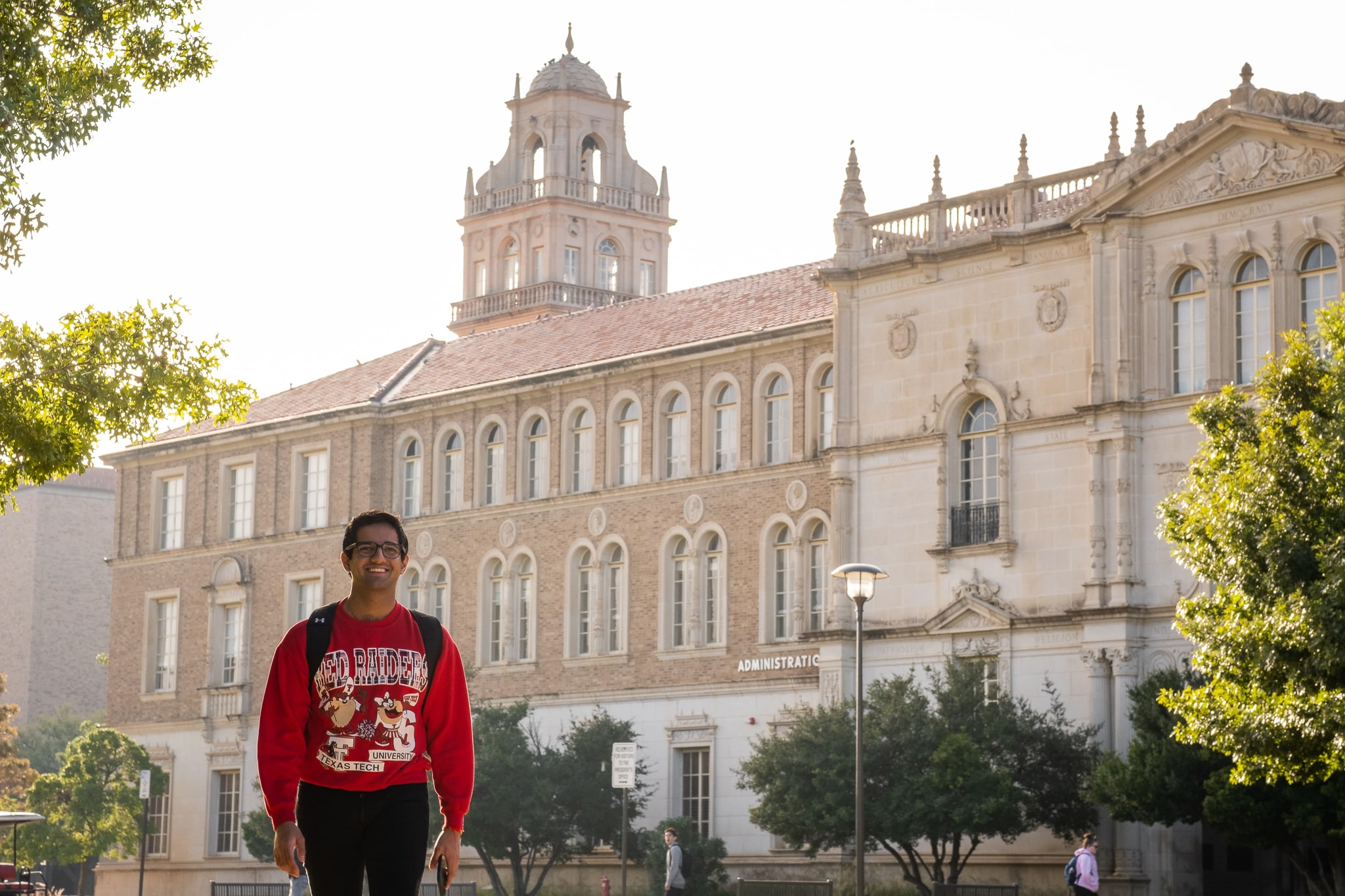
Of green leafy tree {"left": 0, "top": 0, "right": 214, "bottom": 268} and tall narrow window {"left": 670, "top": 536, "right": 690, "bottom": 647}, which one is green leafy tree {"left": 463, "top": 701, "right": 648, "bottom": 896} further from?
green leafy tree {"left": 0, "top": 0, "right": 214, "bottom": 268}

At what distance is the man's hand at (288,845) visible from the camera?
26.9ft

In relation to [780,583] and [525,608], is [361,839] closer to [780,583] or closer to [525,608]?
[780,583]

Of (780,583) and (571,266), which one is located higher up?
(571,266)

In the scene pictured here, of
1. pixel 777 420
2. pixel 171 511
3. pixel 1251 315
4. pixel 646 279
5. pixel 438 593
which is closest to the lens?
pixel 1251 315

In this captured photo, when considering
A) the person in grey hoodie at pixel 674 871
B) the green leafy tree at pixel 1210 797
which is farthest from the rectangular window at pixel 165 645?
the green leafy tree at pixel 1210 797

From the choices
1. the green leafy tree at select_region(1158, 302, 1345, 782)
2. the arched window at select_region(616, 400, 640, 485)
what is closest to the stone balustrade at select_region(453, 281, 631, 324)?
the arched window at select_region(616, 400, 640, 485)

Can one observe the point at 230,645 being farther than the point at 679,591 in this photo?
Yes

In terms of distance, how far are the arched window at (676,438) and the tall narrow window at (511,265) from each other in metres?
39.8

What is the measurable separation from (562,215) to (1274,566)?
212ft

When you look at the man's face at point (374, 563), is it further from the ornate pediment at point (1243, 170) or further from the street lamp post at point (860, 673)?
the ornate pediment at point (1243, 170)

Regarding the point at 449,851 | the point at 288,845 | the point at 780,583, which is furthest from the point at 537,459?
the point at 288,845

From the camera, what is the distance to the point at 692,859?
41.5 m

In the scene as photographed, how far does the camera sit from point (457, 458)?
180ft

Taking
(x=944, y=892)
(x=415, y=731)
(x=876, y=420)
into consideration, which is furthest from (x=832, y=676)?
(x=415, y=731)
